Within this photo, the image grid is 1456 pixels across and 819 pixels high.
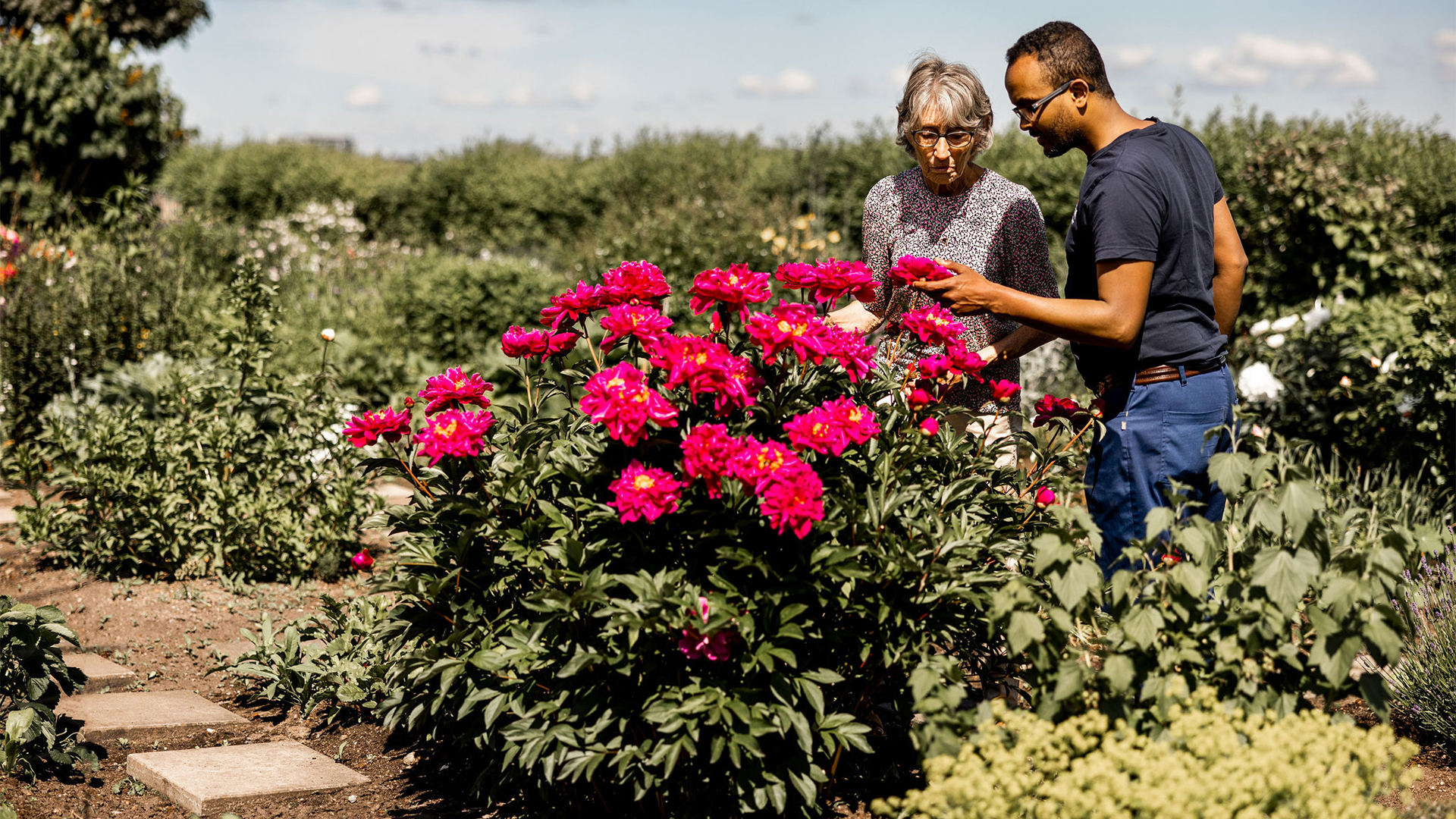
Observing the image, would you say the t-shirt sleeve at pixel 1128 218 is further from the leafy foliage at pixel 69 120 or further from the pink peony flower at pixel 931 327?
the leafy foliage at pixel 69 120

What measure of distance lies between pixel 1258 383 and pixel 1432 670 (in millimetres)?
2380

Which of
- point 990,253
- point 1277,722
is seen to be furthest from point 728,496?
point 990,253

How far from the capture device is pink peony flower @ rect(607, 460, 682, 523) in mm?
1860

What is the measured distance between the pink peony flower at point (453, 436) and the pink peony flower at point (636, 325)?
0.30 m

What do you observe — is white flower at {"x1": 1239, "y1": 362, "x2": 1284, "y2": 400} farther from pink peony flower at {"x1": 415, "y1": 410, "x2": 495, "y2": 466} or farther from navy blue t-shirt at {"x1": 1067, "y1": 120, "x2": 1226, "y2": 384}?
pink peony flower at {"x1": 415, "y1": 410, "x2": 495, "y2": 466}

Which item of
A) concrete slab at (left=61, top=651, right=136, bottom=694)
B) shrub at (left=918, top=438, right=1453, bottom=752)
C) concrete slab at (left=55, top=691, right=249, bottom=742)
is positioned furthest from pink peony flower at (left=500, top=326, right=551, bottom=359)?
concrete slab at (left=61, top=651, right=136, bottom=694)

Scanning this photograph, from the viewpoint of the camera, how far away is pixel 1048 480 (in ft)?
7.69

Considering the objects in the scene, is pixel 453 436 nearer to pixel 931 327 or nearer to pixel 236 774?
pixel 931 327

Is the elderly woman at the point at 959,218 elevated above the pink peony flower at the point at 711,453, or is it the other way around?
the elderly woman at the point at 959,218

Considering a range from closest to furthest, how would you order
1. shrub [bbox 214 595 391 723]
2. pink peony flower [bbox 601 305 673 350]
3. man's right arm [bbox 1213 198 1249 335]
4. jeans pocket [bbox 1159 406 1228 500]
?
1. pink peony flower [bbox 601 305 673 350]
2. jeans pocket [bbox 1159 406 1228 500]
3. man's right arm [bbox 1213 198 1249 335]
4. shrub [bbox 214 595 391 723]

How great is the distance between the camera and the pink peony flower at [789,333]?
197cm

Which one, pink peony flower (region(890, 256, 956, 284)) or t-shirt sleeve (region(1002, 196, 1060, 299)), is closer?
pink peony flower (region(890, 256, 956, 284))

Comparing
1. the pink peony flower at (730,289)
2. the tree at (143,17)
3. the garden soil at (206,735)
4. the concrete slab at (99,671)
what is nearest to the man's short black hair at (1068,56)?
the pink peony flower at (730,289)

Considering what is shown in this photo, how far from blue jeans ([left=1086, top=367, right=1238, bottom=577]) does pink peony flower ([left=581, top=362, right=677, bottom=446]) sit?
104 centimetres
